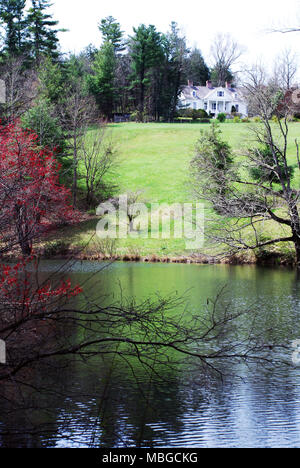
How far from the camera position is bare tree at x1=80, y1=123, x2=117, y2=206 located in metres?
33.4

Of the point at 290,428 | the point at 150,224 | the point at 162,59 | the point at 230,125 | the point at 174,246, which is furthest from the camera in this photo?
the point at 162,59

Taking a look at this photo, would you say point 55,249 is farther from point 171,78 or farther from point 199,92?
point 199,92

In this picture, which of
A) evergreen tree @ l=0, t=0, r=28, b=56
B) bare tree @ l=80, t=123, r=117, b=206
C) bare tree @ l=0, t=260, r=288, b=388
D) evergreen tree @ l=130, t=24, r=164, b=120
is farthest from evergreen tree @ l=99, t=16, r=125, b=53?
bare tree @ l=0, t=260, r=288, b=388

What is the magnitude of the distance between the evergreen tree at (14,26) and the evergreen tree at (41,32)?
685 millimetres

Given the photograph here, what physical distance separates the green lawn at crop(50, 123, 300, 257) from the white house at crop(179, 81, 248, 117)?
23235 mm

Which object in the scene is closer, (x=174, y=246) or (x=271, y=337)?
(x=271, y=337)

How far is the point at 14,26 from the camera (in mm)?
45469

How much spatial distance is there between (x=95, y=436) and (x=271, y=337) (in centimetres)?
534

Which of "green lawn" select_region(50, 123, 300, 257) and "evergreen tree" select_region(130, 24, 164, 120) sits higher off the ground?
"evergreen tree" select_region(130, 24, 164, 120)

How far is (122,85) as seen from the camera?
205 feet

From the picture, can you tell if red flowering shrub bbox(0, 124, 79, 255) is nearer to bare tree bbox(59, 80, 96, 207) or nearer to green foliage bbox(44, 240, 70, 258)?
green foliage bbox(44, 240, 70, 258)

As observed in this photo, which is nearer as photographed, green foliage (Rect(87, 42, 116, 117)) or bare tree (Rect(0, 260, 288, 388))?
bare tree (Rect(0, 260, 288, 388))
